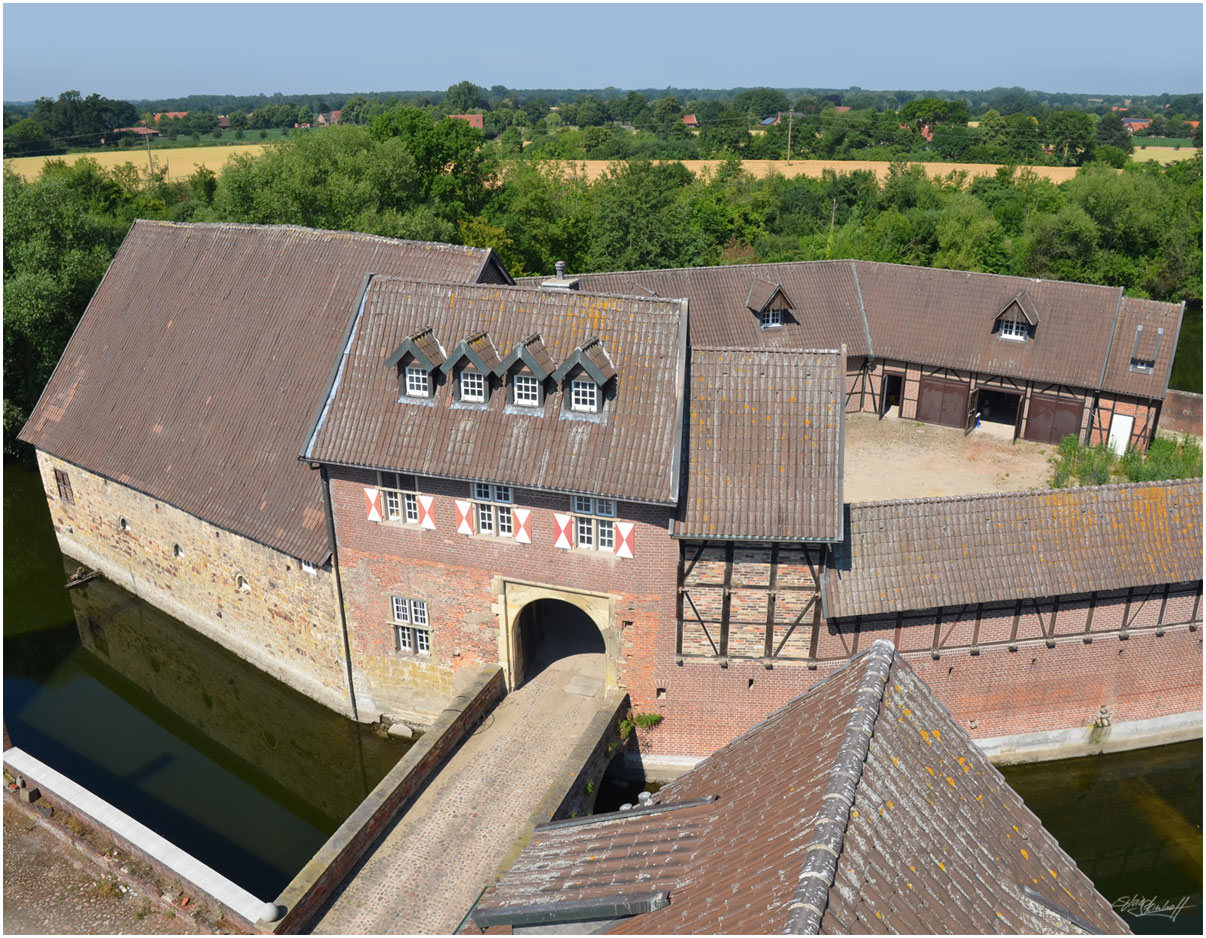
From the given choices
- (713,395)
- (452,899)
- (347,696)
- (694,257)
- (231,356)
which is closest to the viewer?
(452,899)

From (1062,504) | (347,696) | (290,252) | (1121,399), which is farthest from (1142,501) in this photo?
(290,252)

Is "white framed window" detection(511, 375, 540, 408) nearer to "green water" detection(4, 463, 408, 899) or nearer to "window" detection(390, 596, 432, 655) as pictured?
"window" detection(390, 596, 432, 655)

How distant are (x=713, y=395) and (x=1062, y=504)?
25.6 feet

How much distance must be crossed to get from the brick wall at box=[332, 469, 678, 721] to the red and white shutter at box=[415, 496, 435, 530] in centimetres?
10

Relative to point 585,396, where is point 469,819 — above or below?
below

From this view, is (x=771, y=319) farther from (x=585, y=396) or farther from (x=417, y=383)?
(x=417, y=383)

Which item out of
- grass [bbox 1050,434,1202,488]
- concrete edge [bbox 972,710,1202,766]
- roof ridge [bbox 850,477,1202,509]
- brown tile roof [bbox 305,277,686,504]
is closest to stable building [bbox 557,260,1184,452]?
grass [bbox 1050,434,1202,488]

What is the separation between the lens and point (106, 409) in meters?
27.6

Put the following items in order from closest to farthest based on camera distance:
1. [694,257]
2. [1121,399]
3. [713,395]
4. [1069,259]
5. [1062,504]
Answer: [713,395]
[1062,504]
[1121,399]
[694,257]
[1069,259]

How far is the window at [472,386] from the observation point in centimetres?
1969

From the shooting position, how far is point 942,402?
121 feet

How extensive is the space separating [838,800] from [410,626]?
1360cm

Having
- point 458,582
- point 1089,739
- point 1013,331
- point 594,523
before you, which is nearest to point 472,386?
point 594,523

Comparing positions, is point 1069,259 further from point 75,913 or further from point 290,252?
point 75,913
